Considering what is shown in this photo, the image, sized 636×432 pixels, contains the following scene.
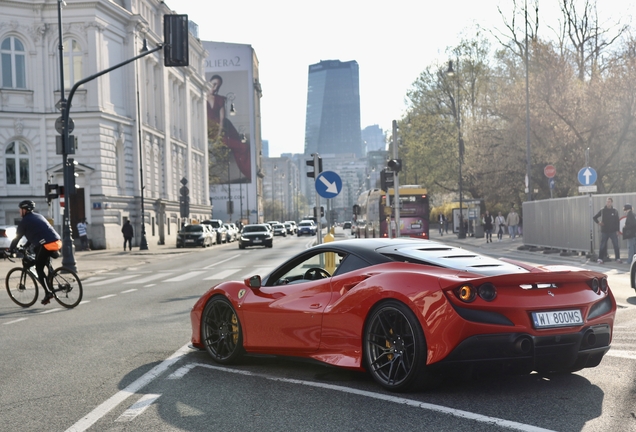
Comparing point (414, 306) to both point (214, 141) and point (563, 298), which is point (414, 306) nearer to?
point (563, 298)

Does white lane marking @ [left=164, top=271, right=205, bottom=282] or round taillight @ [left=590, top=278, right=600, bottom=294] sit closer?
round taillight @ [left=590, top=278, right=600, bottom=294]

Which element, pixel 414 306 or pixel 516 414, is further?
pixel 414 306

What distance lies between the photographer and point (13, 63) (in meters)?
47.6

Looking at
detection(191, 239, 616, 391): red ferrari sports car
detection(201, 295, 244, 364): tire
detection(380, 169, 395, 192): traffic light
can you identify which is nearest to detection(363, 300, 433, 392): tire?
detection(191, 239, 616, 391): red ferrari sports car

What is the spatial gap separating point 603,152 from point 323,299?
120 feet

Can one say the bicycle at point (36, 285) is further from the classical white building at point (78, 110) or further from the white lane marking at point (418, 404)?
the classical white building at point (78, 110)

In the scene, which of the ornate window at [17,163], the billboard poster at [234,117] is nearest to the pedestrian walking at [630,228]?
the ornate window at [17,163]

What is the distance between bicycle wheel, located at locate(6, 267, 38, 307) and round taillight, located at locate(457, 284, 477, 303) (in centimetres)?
1081

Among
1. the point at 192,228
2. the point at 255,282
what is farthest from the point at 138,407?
the point at 192,228

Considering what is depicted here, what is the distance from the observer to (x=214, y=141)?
96438mm

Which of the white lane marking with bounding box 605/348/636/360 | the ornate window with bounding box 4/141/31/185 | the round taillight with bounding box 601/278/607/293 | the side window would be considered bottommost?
the white lane marking with bounding box 605/348/636/360

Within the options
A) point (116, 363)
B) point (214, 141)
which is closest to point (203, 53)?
point (214, 141)

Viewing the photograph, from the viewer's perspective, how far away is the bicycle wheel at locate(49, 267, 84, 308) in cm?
1441

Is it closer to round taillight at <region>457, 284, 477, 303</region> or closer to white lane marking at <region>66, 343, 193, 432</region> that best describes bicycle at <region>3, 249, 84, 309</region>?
white lane marking at <region>66, 343, 193, 432</region>
